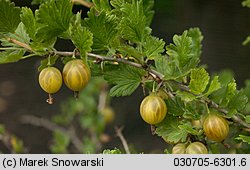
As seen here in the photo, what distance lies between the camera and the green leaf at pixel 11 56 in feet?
2.00

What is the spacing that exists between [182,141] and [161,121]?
0.16 feet

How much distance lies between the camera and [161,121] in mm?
695

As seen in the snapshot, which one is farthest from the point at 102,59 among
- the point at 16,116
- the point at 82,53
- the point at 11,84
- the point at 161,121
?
the point at 11,84

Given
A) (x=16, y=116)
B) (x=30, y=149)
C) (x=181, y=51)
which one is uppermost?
(x=181, y=51)

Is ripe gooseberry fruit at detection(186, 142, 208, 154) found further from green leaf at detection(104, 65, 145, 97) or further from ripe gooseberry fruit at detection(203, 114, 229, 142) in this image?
green leaf at detection(104, 65, 145, 97)

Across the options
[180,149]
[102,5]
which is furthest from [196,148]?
[102,5]

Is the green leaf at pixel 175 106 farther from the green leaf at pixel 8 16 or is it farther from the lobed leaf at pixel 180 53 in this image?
the green leaf at pixel 8 16

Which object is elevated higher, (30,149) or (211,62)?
(211,62)

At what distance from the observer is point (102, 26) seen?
0.62 meters

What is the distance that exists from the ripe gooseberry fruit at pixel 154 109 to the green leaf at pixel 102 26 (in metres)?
0.10

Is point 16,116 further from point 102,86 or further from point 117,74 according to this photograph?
point 117,74

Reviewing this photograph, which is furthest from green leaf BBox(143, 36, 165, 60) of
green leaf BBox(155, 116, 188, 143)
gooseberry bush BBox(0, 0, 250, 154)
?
green leaf BBox(155, 116, 188, 143)

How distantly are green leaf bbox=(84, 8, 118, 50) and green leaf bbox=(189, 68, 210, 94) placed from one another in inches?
4.8

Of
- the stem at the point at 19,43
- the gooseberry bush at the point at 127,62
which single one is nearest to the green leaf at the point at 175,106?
the gooseberry bush at the point at 127,62
